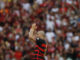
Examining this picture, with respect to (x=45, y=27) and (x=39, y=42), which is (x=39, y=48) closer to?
(x=39, y=42)

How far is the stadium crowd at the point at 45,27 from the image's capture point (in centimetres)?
1028

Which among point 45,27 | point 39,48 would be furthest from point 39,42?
point 45,27

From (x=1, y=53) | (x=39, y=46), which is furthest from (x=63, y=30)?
(x=39, y=46)

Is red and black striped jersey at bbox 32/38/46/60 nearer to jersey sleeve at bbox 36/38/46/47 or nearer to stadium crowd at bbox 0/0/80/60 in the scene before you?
Result: jersey sleeve at bbox 36/38/46/47

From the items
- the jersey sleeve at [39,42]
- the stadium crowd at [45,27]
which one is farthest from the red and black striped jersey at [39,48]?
the stadium crowd at [45,27]

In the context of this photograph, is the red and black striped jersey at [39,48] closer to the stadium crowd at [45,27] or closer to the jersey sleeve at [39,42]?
the jersey sleeve at [39,42]

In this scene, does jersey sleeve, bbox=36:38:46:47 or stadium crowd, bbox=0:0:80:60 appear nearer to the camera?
jersey sleeve, bbox=36:38:46:47

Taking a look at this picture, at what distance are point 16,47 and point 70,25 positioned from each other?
2732 millimetres

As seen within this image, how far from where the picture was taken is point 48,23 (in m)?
11.2

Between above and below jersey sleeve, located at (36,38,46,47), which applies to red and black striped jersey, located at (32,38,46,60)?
below

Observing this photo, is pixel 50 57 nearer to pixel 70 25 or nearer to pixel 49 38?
pixel 49 38

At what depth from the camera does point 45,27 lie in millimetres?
11219

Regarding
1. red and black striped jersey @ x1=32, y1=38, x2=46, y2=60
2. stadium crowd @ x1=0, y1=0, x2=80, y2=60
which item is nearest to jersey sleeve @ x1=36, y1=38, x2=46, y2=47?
red and black striped jersey @ x1=32, y1=38, x2=46, y2=60

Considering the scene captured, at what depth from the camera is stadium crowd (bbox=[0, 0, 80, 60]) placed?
10281mm
